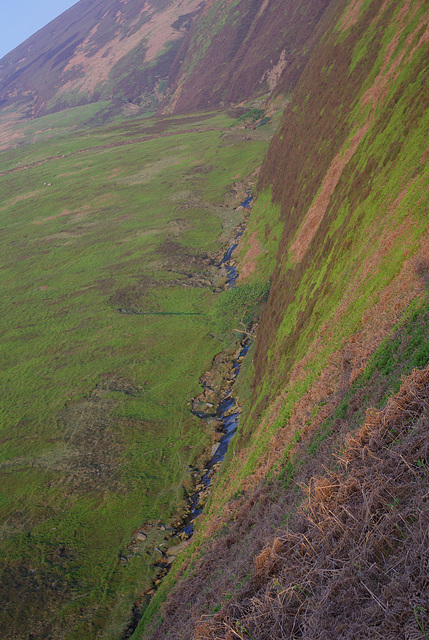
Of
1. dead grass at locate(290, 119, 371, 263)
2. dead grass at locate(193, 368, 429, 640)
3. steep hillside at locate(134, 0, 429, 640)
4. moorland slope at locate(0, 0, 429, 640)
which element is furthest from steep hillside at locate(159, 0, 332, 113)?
dead grass at locate(193, 368, 429, 640)

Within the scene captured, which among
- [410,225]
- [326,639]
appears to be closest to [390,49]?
[410,225]

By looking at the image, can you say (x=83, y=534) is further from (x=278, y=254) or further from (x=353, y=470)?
(x=278, y=254)

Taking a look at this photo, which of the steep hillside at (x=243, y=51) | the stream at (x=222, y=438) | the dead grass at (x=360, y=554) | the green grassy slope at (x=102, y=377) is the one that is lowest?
the stream at (x=222, y=438)

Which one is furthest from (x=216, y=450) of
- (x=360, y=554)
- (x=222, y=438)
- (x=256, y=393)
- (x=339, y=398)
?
(x=360, y=554)

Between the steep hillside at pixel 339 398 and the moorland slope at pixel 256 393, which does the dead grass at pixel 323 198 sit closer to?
the steep hillside at pixel 339 398

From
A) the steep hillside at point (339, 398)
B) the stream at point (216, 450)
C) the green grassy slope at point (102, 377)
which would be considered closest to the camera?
the steep hillside at point (339, 398)

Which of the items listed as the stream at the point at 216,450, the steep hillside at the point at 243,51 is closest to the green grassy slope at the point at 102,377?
the stream at the point at 216,450

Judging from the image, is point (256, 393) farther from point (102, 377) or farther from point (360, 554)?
point (360, 554)
